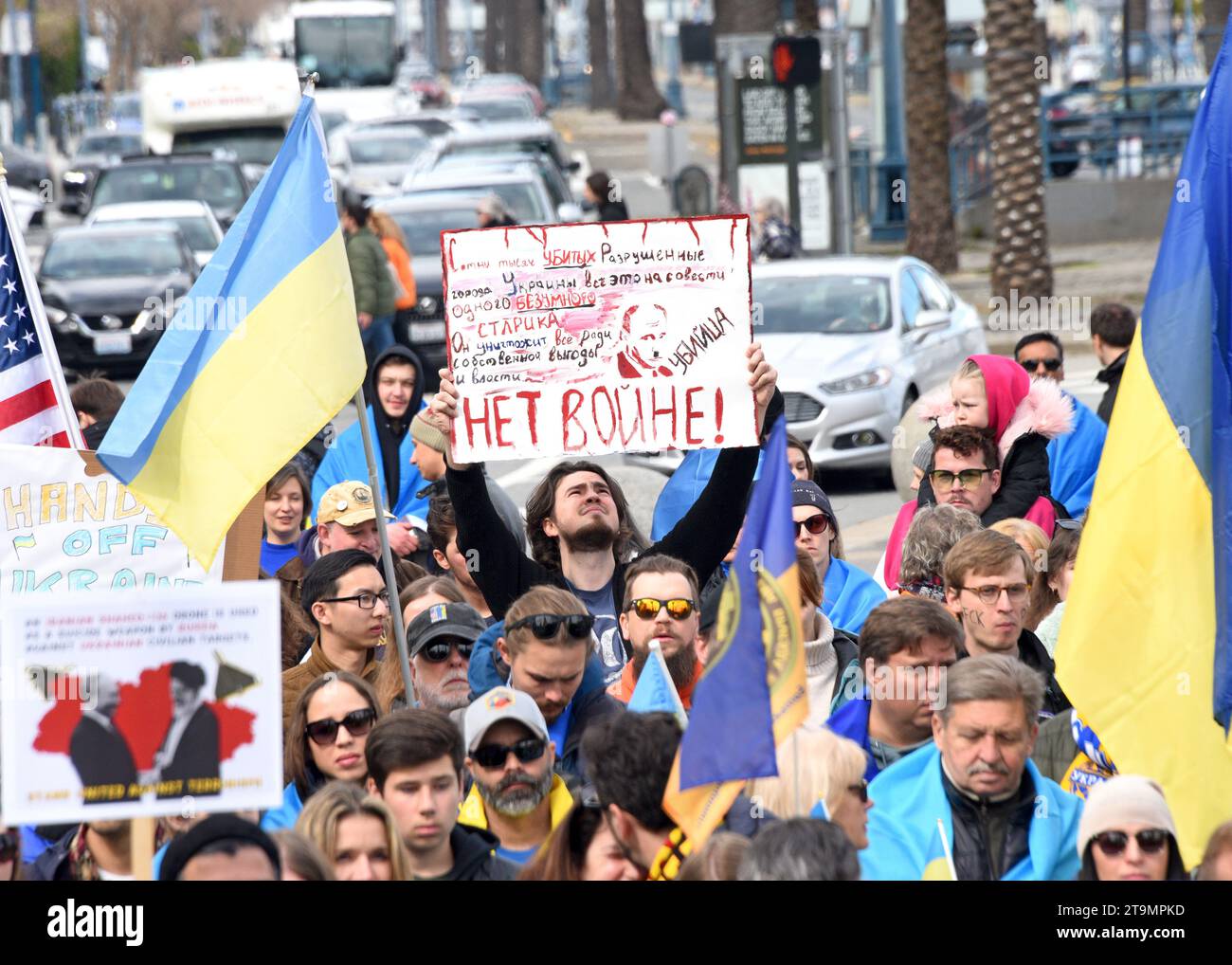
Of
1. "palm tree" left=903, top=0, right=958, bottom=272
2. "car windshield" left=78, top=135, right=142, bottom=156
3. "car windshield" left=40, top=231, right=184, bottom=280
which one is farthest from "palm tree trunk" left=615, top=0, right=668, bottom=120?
"car windshield" left=40, top=231, right=184, bottom=280

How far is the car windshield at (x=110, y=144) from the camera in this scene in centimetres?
4500

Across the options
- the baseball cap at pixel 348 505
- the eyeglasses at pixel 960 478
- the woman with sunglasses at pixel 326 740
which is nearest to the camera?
the woman with sunglasses at pixel 326 740

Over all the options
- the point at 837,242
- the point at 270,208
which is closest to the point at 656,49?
the point at 837,242

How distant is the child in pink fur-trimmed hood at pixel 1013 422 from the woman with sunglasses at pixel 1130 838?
3.60 m

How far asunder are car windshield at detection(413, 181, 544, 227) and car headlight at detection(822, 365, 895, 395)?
843cm

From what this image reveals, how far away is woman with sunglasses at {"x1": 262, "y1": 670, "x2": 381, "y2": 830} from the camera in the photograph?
5652 millimetres

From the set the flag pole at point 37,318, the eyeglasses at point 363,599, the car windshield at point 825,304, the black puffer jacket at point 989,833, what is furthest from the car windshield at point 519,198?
the black puffer jacket at point 989,833

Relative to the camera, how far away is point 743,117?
2373 centimetres

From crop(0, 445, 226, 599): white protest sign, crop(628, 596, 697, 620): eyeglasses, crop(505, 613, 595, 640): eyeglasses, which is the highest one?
crop(0, 445, 226, 599): white protest sign

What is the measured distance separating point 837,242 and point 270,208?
17.9 m

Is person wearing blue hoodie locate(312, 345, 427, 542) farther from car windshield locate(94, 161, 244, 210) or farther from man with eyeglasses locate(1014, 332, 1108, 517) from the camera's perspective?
car windshield locate(94, 161, 244, 210)

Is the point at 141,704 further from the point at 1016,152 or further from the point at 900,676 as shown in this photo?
the point at 1016,152

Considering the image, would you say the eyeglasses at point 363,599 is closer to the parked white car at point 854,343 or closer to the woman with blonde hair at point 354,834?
the woman with blonde hair at point 354,834

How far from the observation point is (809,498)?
25.4 ft
